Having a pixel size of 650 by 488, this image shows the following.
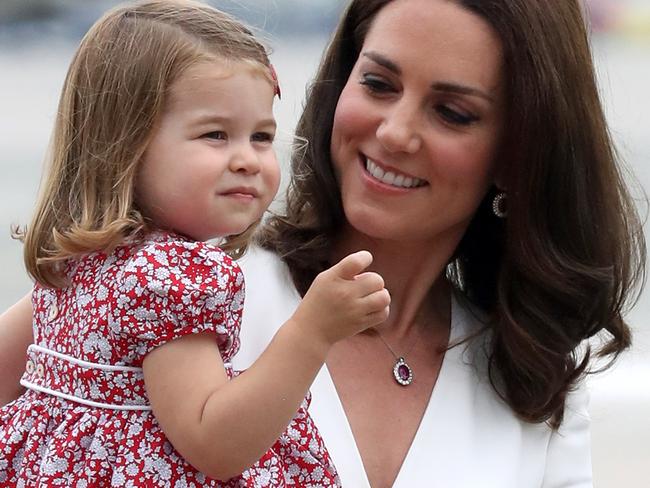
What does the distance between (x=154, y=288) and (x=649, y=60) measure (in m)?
8.82

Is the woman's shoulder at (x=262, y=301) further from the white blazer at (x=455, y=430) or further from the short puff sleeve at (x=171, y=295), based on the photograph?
the short puff sleeve at (x=171, y=295)

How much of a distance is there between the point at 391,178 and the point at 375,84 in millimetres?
159

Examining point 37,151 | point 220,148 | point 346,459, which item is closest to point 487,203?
point 346,459

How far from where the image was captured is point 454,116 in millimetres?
2488

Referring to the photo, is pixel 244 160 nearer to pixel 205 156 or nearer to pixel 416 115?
pixel 205 156

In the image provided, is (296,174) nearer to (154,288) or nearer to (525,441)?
(525,441)

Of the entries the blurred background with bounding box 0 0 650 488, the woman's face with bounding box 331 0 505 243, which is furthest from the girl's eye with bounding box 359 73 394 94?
the blurred background with bounding box 0 0 650 488

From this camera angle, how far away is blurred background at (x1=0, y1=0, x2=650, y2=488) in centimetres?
541

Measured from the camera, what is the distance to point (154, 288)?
192cm

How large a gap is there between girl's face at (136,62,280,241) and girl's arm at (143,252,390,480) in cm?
16

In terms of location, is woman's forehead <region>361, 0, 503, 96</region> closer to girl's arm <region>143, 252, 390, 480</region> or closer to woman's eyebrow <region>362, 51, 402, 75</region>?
woman's eyebrow <region>362, 51, 402, 75</region>

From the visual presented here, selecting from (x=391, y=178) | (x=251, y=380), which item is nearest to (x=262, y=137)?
(x=251, y=380)

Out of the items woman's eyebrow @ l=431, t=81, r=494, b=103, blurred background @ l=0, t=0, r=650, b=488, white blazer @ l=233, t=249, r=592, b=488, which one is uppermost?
woman's eyebrow @ l=431, t=81, r=494, b=103

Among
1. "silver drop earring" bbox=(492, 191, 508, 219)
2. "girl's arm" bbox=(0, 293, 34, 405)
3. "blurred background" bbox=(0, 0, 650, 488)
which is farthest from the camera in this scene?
"blurred background" bbox=(0, 0, 650, 488)
